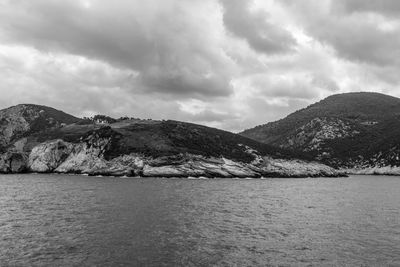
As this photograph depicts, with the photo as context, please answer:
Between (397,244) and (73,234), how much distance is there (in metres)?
39.6

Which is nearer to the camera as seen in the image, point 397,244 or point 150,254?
point 150,254

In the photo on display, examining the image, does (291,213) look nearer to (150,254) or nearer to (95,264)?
(150,254)

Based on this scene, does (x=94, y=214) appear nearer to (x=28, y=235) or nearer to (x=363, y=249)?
(x=28, y=235)

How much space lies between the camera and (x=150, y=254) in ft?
115

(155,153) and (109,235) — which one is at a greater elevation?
(155,153)

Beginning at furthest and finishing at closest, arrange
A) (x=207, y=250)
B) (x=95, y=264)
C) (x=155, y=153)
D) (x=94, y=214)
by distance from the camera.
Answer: (x=155, y=153), (x=94, y=214), (x=207, y=250), (x=95, y=264)

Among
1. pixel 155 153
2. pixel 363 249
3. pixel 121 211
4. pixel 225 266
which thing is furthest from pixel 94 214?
pixel 155 153

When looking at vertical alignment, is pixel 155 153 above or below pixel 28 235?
above

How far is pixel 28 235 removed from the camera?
42.1 m

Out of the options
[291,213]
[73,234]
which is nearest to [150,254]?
[73,234]

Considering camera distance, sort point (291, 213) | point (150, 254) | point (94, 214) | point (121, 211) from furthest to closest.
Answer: point (291, 213) → point (121, 211) → point (94, 214) → point (150, 254)

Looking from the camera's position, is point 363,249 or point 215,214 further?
point 215,214

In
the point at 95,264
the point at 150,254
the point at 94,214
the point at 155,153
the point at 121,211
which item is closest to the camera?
the point at 95,264

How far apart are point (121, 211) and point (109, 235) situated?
60.5 ft
